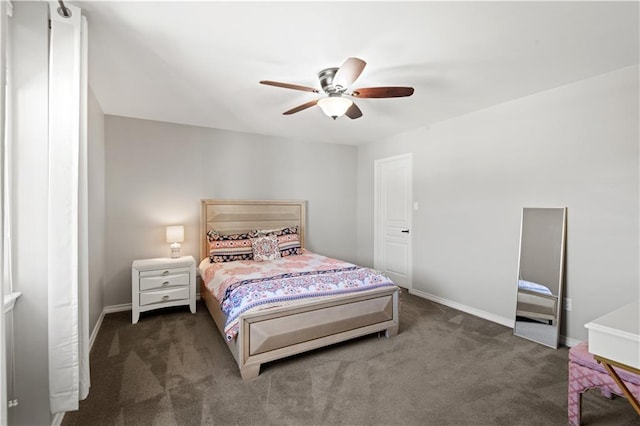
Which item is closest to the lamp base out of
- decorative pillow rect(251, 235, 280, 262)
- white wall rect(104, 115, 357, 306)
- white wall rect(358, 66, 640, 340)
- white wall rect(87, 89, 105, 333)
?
white wall rect(104, 115, 357, 306)

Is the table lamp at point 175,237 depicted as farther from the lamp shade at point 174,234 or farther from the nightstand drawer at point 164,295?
the nightstand drawer at point 164,295

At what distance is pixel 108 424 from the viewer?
5.82ft

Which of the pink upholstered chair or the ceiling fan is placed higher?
the ceiling fan

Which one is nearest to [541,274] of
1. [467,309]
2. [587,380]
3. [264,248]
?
[467,309]

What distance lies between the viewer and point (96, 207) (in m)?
3.10

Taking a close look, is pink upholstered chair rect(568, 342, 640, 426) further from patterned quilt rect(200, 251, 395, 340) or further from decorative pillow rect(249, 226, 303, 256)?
decorative pillow rect(249, 226, 303, 256)

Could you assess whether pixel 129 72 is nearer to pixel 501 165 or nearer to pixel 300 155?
pixel 300 155

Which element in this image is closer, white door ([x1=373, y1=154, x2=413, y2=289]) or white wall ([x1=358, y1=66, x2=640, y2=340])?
white wall ([x1=358, y1=66, x2=640, y2=340])

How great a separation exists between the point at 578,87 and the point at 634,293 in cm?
181

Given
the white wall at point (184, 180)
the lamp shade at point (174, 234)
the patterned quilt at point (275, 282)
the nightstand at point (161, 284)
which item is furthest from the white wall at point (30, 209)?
the white wall at point (184, 180)

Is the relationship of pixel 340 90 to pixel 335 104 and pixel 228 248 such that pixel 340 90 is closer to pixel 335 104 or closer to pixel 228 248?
pixel 335 104

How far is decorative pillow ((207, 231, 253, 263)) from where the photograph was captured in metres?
3.75

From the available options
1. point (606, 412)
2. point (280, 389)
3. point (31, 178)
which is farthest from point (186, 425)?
point (606, 412)

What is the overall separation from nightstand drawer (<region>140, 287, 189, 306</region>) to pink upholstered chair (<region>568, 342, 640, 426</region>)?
354 centimetres
